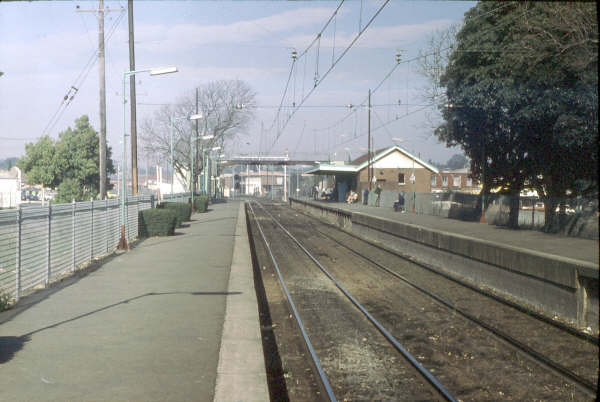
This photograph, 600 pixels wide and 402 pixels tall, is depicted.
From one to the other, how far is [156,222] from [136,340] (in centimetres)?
1690

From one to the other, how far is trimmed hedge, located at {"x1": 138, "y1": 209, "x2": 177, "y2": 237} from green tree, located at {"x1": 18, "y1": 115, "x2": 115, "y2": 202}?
4267 cm

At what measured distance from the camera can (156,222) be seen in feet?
76.3

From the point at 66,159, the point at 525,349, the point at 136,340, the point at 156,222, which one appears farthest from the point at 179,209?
the point at 66,159

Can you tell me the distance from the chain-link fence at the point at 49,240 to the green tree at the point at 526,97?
7.72 meters

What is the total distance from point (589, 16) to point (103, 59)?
2174cm

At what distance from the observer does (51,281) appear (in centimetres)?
1165

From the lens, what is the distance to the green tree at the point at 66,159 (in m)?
63.1

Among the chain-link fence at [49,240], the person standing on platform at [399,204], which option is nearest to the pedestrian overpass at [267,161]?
the person standing on platform at [399,204]

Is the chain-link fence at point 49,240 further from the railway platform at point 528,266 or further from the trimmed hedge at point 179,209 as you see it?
the trimmed hedge at point 179,209

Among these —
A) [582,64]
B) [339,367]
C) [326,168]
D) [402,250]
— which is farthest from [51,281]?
[326,168]

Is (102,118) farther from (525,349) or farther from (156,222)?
(525,349)

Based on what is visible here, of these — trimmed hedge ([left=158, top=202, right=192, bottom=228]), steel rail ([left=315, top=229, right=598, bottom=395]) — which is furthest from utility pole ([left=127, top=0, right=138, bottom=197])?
steel rail ([left=315, top=229, right=598, bottom=395])

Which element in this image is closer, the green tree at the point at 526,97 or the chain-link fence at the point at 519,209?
the chain-link fence at the point at 519,209

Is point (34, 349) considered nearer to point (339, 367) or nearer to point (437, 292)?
point (339, 367)
